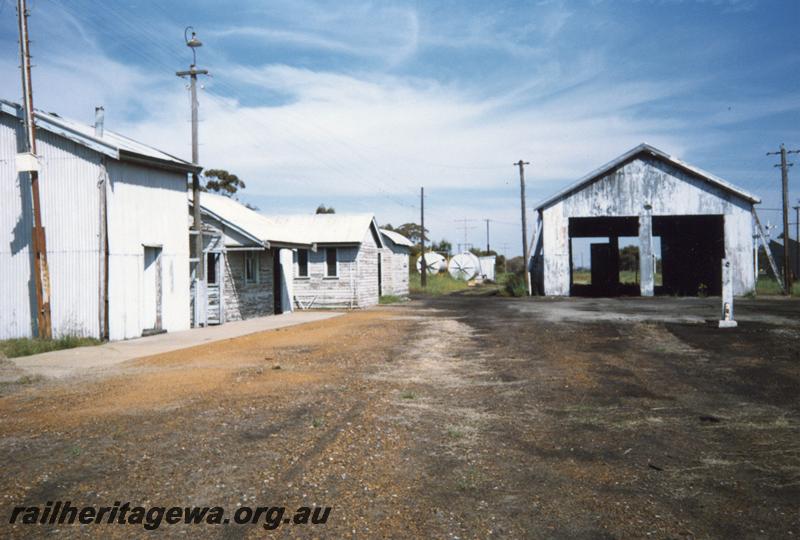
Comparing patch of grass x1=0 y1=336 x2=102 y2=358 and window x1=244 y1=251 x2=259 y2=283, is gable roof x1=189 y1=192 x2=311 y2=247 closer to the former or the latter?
window x1=244 y1=251 x2=259 y2=283

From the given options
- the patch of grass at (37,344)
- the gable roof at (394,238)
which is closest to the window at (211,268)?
the patch of grass at (37,344)

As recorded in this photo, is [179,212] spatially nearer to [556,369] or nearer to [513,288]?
[556,369]

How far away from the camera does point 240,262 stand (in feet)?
72.7

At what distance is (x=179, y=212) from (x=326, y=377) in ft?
34.1

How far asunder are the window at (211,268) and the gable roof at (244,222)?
1209mm

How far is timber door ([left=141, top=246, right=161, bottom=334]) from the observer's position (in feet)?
54.4

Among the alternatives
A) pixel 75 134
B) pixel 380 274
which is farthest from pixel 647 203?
pixel 75 134

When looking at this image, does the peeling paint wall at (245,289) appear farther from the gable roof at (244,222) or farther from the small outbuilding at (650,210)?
the small outbuilding at (650,210)

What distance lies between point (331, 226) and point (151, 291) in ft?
43.3

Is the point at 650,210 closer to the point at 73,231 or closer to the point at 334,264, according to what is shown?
the point at 334,264

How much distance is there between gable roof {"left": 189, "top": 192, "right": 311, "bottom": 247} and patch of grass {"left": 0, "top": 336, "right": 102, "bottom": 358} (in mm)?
7180

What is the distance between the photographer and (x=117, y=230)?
1542cm

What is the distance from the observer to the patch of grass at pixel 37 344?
13.3 metres

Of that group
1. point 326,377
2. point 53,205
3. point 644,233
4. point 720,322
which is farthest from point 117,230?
point 644,233
